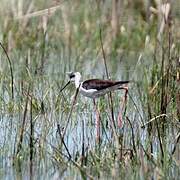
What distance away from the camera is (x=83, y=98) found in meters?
7.38

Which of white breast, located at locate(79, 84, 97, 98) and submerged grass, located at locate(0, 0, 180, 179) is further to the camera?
A: white breast, located at locate(79, 84, 97, 98)

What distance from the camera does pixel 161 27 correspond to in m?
9.04

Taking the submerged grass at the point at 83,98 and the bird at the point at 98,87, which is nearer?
the submerged grass at the point at 83,98

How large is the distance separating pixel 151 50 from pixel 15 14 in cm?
148

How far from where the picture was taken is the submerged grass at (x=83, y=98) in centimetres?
520

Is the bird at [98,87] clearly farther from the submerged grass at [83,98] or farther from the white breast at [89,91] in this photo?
the submerged grass at [83,98]

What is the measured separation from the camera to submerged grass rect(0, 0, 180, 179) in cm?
520

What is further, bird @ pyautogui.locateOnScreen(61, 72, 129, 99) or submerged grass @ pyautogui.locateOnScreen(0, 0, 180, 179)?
bird @ pyautogui.locateOnScreen(61, 72, 129, 99)

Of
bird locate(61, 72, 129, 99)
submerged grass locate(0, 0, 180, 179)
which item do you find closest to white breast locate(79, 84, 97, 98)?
bird locate(61, 72, 129, 99)

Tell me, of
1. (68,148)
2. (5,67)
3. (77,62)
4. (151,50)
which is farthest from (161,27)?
(68,148)

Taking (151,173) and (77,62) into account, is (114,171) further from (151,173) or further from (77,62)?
(77,62)

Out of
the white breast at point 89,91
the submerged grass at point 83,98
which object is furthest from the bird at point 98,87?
the submerged grass at point 83,98

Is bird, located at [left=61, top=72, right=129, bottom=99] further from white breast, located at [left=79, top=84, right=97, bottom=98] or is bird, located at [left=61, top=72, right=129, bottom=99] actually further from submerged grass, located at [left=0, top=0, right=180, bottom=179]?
submerged grass, located at [left=0, top=0, right=180, bottom=179]

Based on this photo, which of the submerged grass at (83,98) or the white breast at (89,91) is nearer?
the submerged grass at (83,98)
